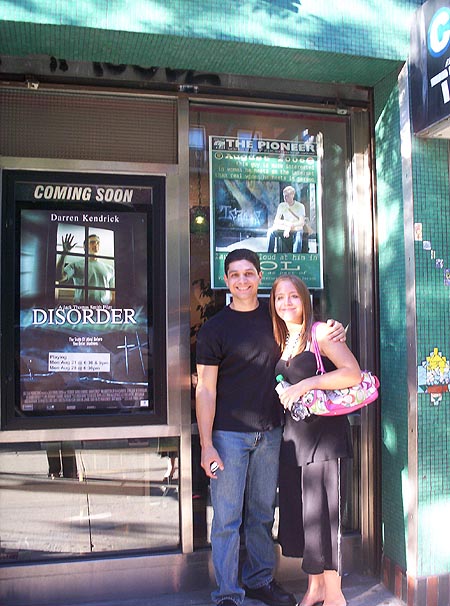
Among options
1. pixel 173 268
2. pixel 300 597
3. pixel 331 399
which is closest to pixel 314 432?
pixel 331 399

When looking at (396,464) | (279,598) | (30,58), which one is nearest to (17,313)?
(30,58)

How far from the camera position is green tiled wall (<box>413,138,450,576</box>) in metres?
3.21

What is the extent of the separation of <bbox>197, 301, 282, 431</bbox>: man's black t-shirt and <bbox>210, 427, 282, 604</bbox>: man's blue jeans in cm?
9

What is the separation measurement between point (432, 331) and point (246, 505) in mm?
1463

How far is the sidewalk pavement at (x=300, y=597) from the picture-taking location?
3.28 m

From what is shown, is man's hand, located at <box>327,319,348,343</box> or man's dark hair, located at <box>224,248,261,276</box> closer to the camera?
man's hand, located at <box>327,319,348,343</box>

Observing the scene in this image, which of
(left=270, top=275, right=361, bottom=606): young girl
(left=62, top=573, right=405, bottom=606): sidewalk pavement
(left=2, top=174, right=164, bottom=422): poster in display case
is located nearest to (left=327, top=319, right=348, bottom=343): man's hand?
(left=270, top=275, right=361, bottom=606): young girl

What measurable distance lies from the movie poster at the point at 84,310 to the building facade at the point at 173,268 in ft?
0.04

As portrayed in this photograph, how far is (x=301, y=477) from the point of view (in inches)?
119

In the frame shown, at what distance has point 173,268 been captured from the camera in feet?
11.5

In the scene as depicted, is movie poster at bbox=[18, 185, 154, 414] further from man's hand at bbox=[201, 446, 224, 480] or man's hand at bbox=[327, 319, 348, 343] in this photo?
man's hand at bbox=[327, 319, 348, 343]

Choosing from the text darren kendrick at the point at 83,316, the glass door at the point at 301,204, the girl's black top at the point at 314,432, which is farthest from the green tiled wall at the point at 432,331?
the text darren kendrick at the point at 83,316

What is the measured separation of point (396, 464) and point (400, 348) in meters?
0.70

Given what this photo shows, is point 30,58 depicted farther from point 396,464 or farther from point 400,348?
point 396,464
